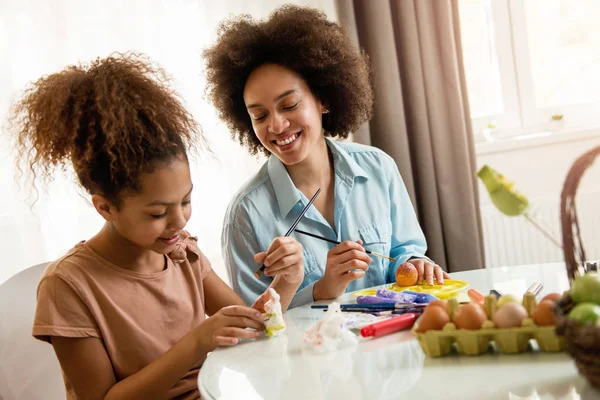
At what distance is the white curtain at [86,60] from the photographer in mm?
1866

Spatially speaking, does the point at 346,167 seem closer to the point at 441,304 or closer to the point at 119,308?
the point at 119,308

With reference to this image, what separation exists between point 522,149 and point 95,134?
1.96 m

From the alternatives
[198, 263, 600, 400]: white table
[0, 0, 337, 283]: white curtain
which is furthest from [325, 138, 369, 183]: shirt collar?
[198, 263, 600, 400]: white table

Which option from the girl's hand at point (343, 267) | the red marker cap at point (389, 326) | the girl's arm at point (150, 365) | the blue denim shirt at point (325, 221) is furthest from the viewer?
the blue denim shirt at point (325, 221)

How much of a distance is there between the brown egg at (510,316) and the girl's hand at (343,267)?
1.76 feet

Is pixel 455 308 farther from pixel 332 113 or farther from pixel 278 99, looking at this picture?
pixel 332 113

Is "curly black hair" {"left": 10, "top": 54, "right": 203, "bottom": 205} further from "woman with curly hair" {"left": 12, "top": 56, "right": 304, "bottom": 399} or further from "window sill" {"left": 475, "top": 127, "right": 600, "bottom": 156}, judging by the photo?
"window sill" {"left": 475, "top": 127, "right": 600, "bottom": 156}

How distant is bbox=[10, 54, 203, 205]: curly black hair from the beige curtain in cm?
140

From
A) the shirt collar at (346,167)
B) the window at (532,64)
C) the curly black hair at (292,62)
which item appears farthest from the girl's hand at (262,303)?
the window at (532,64)

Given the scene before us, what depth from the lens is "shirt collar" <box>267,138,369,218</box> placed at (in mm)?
1738

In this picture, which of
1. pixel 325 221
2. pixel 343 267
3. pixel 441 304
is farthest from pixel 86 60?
pixel 441 304

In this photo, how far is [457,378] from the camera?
2.77ft

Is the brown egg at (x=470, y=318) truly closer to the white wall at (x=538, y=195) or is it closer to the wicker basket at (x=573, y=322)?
the wicker basket at (x=573, y=322)

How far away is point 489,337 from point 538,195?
196 cm
